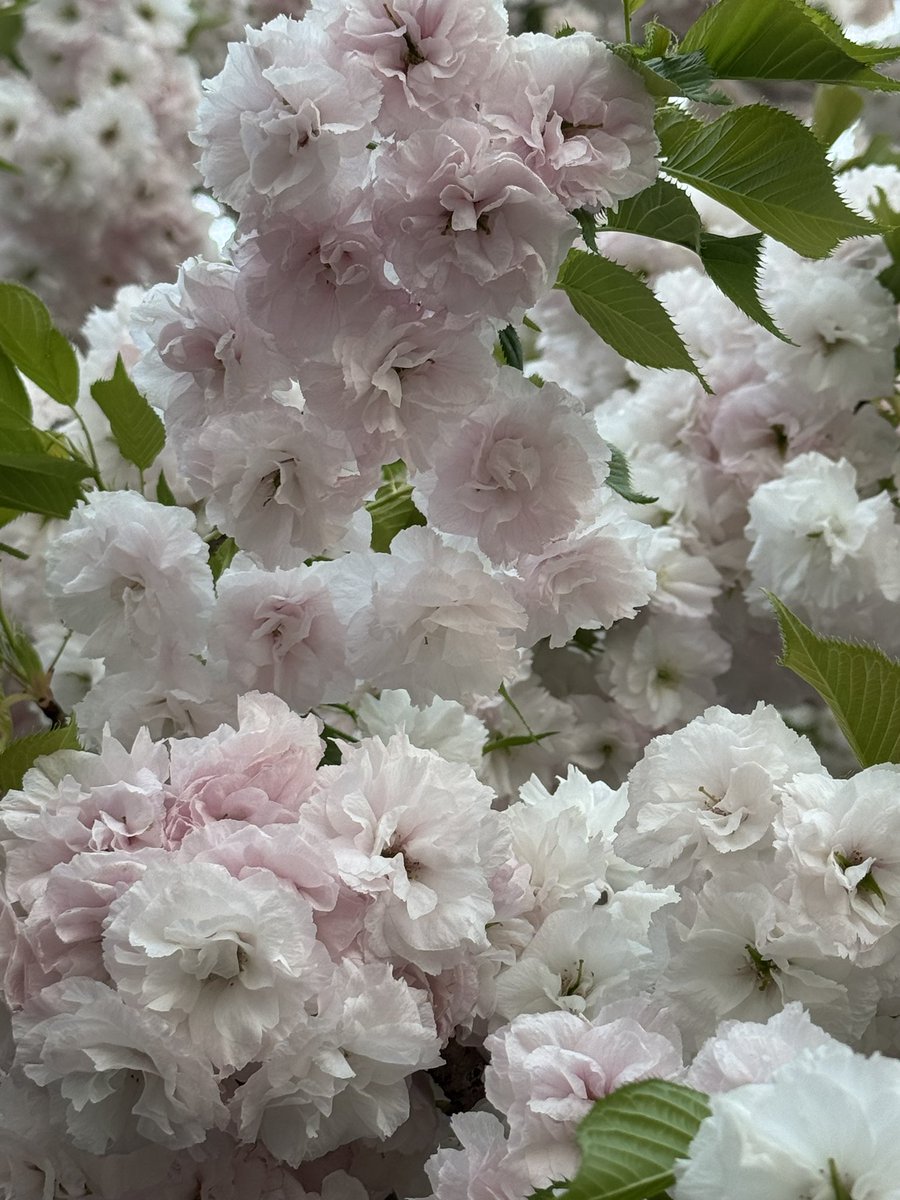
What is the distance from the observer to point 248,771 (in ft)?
1.46

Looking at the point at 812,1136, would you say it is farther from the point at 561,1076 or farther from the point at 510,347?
the point at 510,347

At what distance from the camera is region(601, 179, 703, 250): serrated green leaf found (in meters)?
0.45

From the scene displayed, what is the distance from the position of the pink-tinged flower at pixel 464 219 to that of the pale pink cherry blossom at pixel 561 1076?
22 centimetres

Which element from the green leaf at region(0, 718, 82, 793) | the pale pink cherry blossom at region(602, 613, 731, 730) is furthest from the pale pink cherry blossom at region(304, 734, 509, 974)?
the pale pink cherry blossom at region(602, 613, 731, 730)

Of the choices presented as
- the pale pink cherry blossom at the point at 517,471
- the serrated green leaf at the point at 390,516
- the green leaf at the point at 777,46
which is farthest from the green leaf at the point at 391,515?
the green leaf at the point at 777,46

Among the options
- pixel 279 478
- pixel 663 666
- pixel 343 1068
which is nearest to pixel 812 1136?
pixel 343 1068

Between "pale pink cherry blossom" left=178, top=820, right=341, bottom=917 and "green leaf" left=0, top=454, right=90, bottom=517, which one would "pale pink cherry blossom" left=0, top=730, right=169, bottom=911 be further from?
"green leaf" left=0, top=454, right=90, bottom=517

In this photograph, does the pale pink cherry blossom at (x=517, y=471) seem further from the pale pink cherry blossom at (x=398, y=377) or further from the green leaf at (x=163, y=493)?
the green leaf at (x=163, y=493)

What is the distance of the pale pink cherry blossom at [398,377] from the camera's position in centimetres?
41

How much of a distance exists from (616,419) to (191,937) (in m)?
0.56

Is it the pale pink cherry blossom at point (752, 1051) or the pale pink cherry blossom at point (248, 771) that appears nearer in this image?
the pale pink cherry blossom at point (752, 1051)

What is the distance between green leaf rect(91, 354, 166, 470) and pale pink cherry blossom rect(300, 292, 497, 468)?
0.55 ft

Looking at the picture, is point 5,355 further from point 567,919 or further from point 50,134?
point 50,134

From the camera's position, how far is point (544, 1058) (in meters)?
0.38
